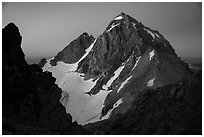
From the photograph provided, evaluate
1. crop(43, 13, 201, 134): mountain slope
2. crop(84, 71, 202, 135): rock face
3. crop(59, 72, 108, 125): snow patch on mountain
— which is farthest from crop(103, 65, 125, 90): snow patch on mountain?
crop(84, 71, 202, 135): rock face

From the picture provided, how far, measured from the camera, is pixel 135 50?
15638 centimetres

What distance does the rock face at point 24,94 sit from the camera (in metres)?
37.0

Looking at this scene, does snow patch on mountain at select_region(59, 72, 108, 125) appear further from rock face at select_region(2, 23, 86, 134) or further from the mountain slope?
rock face at select_region(2, 23, 86, 134)

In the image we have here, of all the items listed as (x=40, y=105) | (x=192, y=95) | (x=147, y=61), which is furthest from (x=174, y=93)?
(x=147, y=61)

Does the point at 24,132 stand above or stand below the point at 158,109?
above

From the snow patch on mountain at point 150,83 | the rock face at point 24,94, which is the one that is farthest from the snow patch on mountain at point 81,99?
the rock face at point 24,94

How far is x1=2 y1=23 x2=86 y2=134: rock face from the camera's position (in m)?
37.0

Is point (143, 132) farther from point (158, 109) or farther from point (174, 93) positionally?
point (174, 93)

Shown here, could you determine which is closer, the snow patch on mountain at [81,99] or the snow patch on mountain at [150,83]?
the snow patch on mountain at [150,83]

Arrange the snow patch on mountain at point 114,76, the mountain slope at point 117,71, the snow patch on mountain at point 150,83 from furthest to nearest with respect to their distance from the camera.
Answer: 1. the snow patch on mountain at point 114,76
2. the mountain slope at point 117,71
3. the snow patch on mountain at point 150,83

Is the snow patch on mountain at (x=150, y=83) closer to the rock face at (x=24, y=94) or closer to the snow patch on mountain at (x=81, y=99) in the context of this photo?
the snow patch on mountain at (x=81, y=99)

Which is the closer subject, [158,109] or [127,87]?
[158,109]

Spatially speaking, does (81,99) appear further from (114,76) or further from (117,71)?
(117,71)

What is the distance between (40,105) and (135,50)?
117 metres
